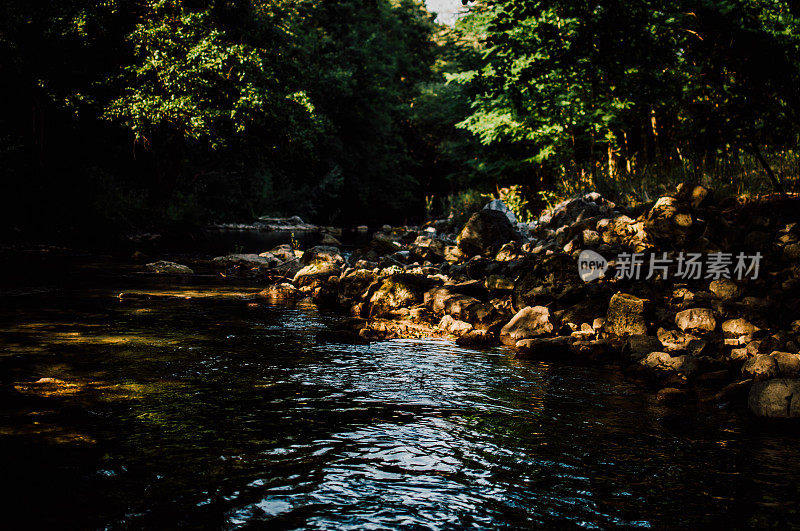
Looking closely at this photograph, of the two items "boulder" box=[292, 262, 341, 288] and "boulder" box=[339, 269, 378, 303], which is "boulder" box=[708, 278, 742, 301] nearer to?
"boulder" box=[339, 269, 378, 303]

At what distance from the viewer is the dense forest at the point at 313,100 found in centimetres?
867

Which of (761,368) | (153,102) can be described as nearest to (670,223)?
(761,368)

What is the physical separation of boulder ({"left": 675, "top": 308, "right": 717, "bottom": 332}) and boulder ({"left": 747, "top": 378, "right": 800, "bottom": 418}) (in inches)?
76.7

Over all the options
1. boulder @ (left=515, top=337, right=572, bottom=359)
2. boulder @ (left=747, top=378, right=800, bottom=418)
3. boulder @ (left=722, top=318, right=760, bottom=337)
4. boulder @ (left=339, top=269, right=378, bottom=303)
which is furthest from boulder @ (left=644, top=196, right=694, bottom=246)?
boulder @ (left=339, top=269, right=378, bottom=303)

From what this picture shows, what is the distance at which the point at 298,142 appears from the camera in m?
22.9

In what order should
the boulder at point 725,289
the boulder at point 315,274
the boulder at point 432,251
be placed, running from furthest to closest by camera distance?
A: the boulder at point 432,251 < the boulder at point 315,274 < the boulder at point 725,289

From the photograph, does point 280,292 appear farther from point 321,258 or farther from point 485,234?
point 485,234

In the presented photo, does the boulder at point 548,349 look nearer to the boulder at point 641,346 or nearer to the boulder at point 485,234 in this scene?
the boulder at point 641,346

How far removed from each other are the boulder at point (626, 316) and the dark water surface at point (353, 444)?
3.68 feet

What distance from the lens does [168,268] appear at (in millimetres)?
14117

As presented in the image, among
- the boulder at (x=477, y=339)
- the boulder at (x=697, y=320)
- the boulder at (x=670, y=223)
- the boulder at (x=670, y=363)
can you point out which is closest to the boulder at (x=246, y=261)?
the boulder at (x=477, y=339)

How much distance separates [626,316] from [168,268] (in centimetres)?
1035

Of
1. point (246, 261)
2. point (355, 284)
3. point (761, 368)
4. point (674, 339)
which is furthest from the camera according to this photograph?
point (246, 261)

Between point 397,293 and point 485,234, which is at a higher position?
point 485,234
